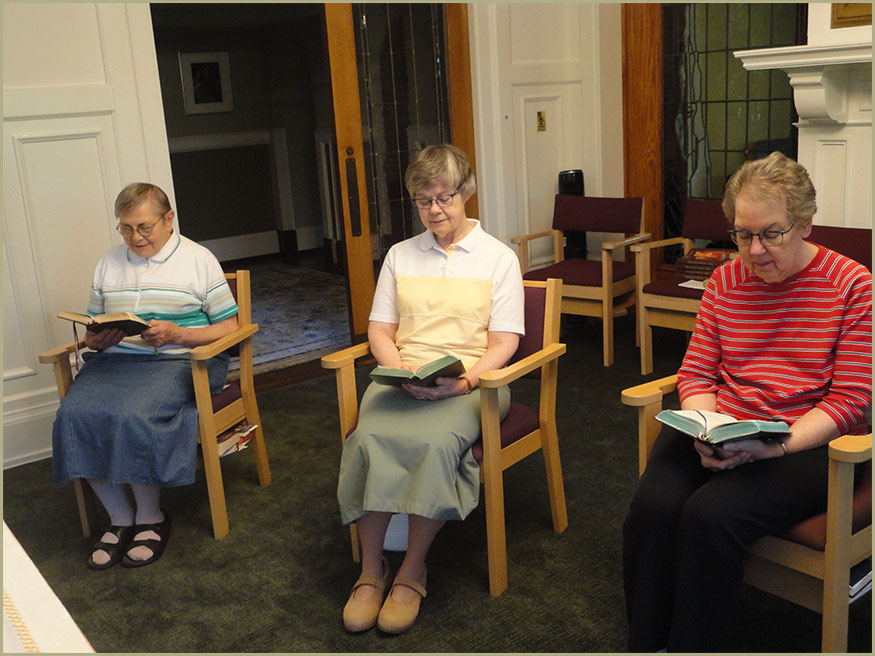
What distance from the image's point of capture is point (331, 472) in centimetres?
338

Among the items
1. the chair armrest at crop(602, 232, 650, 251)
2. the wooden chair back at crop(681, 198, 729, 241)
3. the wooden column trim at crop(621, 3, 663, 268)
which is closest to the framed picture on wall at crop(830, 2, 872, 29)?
the wooden chair back at crop(681, 198, 729, 241)

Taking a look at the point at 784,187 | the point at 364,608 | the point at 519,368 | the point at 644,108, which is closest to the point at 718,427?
the point at 784,187

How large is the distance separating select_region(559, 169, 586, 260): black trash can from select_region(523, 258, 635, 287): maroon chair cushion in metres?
0.34

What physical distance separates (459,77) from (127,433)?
2.99m

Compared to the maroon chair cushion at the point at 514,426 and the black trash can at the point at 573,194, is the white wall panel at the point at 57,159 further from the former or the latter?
the black trash can at the point at 573,194

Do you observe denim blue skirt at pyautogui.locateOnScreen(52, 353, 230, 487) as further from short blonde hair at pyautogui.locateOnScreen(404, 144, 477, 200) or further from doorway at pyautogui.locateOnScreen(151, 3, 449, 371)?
doorway at pyautogui.locateOnScreen(151, 3, 449, 371)

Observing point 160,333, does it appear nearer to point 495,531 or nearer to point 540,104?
point 495,531

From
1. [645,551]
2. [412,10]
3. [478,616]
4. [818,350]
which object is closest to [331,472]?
[478,616]

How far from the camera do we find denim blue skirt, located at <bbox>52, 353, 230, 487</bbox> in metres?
2.71

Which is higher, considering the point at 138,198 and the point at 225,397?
the point at 138,198

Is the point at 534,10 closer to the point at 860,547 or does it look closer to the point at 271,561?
the point at 271,561

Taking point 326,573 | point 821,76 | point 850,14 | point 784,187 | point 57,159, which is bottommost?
point 326,573

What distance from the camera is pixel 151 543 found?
2.83 metres

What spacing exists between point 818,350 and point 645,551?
0.58 m
